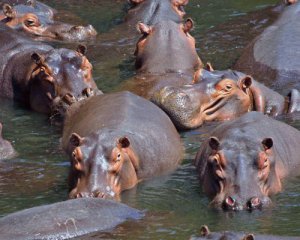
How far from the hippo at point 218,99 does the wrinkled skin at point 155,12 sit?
3582mm

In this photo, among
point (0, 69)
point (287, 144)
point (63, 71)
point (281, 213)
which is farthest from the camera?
point (0, 69)

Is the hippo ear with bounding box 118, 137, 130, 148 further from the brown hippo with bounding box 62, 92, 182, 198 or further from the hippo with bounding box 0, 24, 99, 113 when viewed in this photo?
the hippo with bounding box 0, 24, 99, 113

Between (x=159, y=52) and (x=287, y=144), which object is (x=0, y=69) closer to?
(x=159, y=52)

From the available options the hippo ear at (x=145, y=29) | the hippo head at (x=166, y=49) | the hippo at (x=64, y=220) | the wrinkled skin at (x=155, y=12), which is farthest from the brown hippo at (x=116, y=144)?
the wrinkled skin at (x=155, y=12)

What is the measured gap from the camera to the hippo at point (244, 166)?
29.6ft

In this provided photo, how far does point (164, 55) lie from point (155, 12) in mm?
2405

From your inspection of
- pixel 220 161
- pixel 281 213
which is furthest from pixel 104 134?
pixel 281 213

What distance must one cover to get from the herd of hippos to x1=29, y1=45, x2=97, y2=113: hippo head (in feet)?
0.04

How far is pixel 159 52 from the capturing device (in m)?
14.0

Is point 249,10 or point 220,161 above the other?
point 220,161

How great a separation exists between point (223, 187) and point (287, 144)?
4.84 ft

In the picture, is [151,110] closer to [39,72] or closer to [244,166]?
[39,72]

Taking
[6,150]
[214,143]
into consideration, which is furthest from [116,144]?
[6,150]

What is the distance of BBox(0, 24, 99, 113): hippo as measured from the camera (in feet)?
39.9
